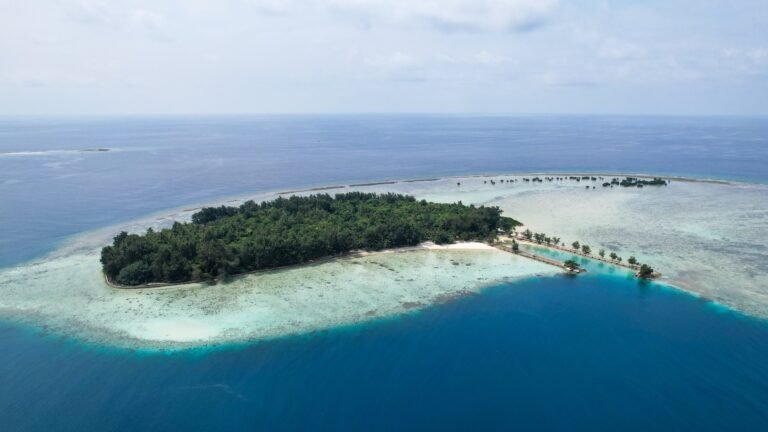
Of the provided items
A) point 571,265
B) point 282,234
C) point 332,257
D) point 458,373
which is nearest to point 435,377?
point 458,373

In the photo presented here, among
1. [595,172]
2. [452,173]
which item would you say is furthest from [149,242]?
[595,172]

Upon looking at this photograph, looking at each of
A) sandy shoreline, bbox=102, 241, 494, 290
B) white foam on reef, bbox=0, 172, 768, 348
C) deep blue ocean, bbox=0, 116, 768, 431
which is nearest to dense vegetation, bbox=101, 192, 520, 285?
sandy shoreline, bbox=102, 241, 494, 290

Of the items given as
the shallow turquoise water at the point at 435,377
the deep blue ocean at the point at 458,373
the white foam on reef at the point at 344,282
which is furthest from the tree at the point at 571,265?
the shallow turquoise water at the point at 435,377

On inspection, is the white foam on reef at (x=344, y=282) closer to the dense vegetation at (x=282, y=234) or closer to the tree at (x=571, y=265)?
the tree at (x=571, y=265)

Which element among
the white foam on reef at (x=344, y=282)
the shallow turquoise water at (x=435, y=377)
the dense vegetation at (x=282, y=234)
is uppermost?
the dense vegetation at (x=282, y=234)

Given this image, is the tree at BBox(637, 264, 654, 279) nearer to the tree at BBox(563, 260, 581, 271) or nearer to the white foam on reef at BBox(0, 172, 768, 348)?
the white foam on reef at BBox(0, 172, 768, 348)

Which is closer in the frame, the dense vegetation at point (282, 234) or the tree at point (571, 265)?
the dense vegetation at point (282, 234)
